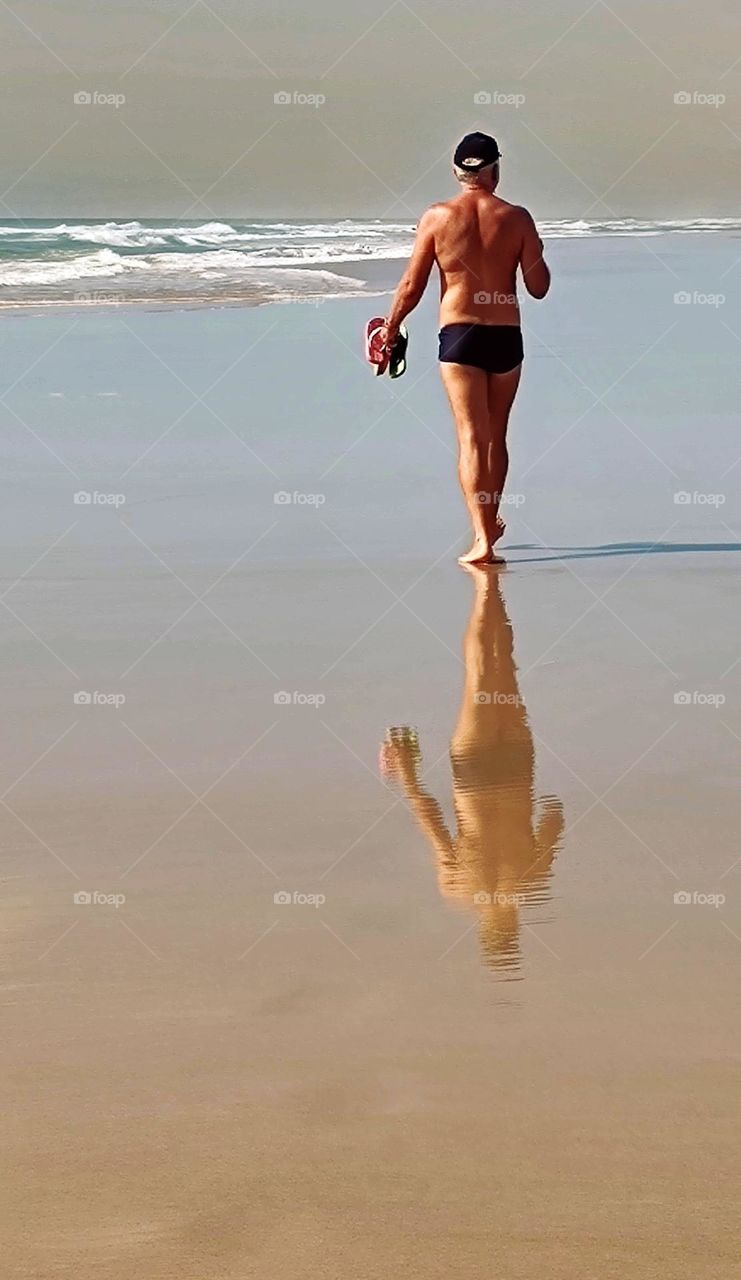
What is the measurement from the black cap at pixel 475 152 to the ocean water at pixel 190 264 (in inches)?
518

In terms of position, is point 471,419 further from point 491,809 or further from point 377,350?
point 491,809

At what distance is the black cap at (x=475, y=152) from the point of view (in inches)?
267

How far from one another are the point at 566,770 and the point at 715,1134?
175 centimetres

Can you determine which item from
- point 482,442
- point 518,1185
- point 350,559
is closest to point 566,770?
point 518,1185

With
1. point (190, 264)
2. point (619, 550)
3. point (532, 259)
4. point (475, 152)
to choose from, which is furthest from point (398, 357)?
point (190, 264)

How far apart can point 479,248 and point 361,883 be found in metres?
4.12

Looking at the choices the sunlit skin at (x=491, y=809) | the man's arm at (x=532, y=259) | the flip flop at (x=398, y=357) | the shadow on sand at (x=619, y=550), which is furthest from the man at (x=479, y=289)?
the sunlit skin at (x=491, y=809)

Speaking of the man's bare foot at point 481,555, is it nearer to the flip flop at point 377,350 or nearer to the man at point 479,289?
the man at point 479,289

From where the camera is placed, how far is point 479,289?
6926mm

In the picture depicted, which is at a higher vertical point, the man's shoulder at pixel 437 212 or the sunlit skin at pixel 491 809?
the man's shoulder at pixel 437 212

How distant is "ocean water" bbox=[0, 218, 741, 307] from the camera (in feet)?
69.7

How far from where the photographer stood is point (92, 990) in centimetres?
284

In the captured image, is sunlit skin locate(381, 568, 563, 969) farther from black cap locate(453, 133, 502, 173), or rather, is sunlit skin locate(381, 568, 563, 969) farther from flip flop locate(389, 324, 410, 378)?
black cap locate(453, 133, 502, 173)

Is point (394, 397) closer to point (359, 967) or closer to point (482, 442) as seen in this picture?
point (482, 442)
